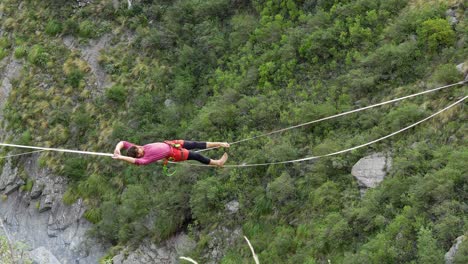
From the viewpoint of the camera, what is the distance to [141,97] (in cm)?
2105

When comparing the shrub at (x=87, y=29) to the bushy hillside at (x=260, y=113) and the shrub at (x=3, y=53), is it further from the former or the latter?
the shrub at (x=3, y=53)

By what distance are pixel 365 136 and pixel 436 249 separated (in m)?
3.78

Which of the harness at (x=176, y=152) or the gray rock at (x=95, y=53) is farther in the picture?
the gray rock at (x=95, y=53)

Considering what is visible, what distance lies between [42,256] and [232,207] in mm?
7076

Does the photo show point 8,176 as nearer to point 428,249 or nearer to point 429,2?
point 429,2

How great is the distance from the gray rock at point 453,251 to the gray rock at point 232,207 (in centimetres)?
636

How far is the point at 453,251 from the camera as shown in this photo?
1076cm

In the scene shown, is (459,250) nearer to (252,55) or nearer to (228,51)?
(252,55)

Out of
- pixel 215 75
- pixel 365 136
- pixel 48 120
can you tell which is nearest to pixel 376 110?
pixel 365 136

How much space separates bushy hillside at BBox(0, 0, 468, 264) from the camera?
501 inches

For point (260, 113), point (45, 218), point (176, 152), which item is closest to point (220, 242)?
point (260, 113)

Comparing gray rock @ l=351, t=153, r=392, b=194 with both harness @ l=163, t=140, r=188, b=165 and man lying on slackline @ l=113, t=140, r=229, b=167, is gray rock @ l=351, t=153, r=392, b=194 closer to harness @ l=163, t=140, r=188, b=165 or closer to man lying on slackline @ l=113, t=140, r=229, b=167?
man lying on slackline @ l=113, t=140, r=229, b=167

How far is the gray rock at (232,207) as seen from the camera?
16219 mm

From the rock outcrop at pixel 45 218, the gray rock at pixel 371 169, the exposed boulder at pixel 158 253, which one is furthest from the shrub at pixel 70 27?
the gray rock at pixel 371 169
